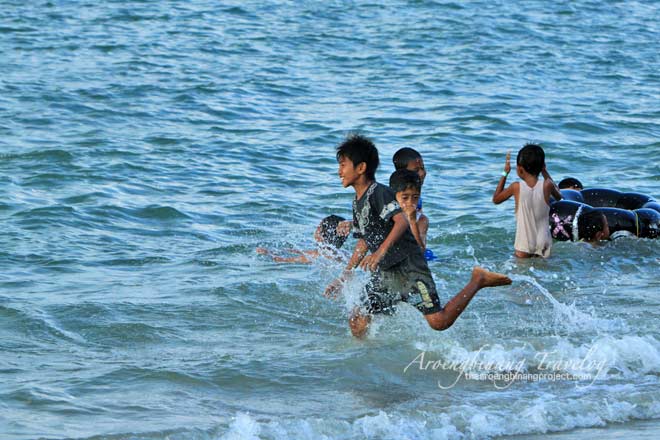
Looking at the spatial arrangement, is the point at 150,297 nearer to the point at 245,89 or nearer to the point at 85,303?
the point at 85,303

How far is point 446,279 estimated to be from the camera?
961 cm

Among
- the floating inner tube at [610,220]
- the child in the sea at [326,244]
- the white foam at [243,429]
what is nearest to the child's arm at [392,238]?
the white foam at [243,429]

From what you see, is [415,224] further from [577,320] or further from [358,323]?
[577,320]

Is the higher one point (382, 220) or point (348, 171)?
point (348, 171)

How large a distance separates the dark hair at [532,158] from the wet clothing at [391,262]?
2871 mm

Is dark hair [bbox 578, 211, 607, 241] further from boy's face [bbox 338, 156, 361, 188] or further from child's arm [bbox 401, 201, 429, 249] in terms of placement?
boy's face [bbox 338, 156, 361, 188]

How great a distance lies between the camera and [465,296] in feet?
22.4

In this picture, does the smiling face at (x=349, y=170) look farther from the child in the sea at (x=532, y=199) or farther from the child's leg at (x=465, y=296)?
the child in the sea at (x=532, y=199)

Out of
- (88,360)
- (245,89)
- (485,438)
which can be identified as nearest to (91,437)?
(88,360)

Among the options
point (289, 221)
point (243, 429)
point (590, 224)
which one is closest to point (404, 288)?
point (243, 429)

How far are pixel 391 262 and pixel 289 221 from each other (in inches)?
187

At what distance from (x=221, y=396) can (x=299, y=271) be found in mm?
3340

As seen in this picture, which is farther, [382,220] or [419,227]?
[419,227]

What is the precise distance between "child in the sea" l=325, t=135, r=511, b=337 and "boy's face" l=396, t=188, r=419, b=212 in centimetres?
69
